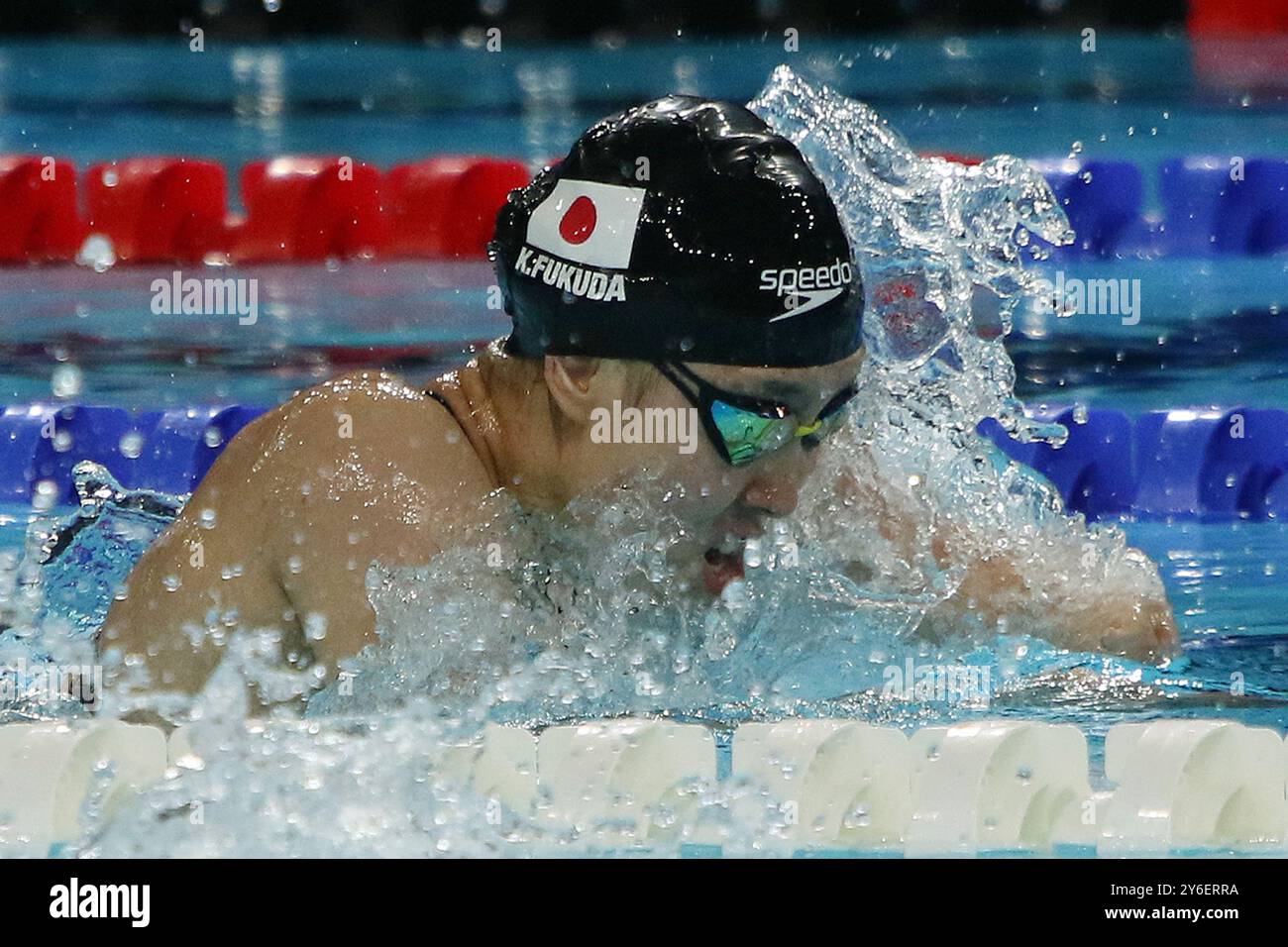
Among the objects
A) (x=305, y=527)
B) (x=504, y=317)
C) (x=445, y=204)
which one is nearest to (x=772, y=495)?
(x=305, y=527)

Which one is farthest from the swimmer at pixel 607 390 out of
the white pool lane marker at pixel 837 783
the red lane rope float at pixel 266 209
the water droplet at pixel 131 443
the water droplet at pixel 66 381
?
the red lane rope float at pixel 266 209

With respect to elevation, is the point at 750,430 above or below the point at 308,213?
below

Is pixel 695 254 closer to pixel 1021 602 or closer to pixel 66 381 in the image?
pixel 1021 602

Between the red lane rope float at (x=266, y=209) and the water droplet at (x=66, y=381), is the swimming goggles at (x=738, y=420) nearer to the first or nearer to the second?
the water droplet at (x=66, y=381)

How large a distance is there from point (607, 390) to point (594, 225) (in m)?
0.21

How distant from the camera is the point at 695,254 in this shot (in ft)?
7.27

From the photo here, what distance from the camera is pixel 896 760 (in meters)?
1.97

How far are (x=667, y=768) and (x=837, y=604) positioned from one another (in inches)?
22.1

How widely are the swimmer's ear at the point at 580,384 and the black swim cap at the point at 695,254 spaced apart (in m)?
0.02

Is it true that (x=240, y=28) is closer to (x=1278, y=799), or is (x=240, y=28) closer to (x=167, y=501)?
(x=167, y=501)

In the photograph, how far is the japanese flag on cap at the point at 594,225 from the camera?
2.22 m

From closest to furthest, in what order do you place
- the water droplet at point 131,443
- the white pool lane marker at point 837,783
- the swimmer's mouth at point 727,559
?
the white pool lane marker at point 837,783, the swimmer's mouth at point 727,559, the water droplet at point 131,443
